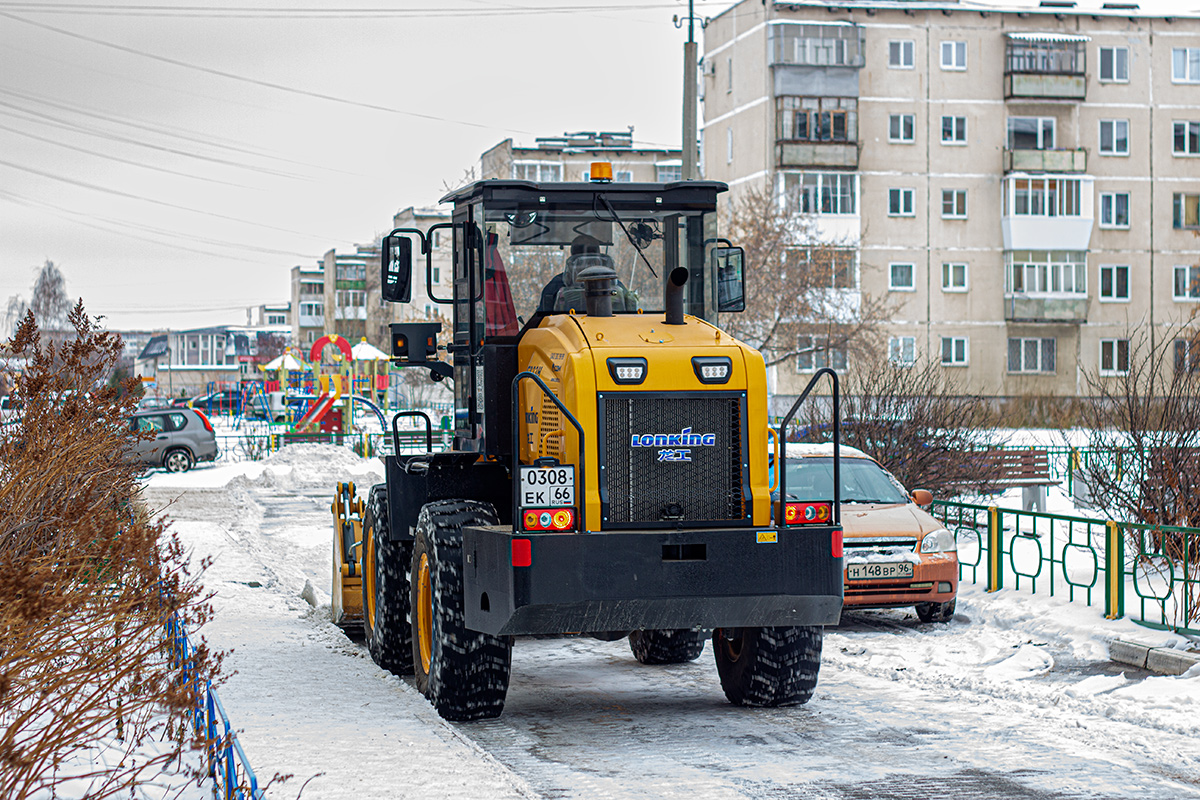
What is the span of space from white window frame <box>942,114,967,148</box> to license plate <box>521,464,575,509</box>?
5020 cm

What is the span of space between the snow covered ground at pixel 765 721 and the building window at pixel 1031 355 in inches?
1757

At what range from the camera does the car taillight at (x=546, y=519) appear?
310 inches

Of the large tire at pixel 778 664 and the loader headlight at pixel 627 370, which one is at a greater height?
the loader headlight at pixel 627 370

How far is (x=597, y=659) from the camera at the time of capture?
11.2m

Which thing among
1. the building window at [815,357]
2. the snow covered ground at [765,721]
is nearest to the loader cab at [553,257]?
the snow covered ground at [765,721]

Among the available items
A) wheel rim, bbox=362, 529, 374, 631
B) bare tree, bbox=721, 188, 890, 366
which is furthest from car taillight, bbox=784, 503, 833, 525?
bare tree, bbox=721, 188, 890, 366

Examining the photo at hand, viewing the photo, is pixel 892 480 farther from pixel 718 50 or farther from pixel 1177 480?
pixel 718 50

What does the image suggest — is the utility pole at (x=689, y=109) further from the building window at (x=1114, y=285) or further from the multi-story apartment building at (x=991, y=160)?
the building window at (x=1114, y=285)

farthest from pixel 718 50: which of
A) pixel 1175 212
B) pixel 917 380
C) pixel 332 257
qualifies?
pixel 332 257

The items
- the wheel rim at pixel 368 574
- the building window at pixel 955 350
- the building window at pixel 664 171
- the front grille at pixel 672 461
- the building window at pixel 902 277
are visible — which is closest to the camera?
the front grille at pixel 672 461

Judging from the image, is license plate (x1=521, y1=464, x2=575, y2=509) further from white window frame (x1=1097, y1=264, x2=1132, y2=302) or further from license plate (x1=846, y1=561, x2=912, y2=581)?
white window frame (x1=1097, y1=264, x2=1132, y2=302)

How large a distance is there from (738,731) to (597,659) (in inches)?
114

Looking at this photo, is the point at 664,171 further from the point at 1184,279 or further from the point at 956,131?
the point at 1184,279

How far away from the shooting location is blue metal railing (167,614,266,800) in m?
5.41
